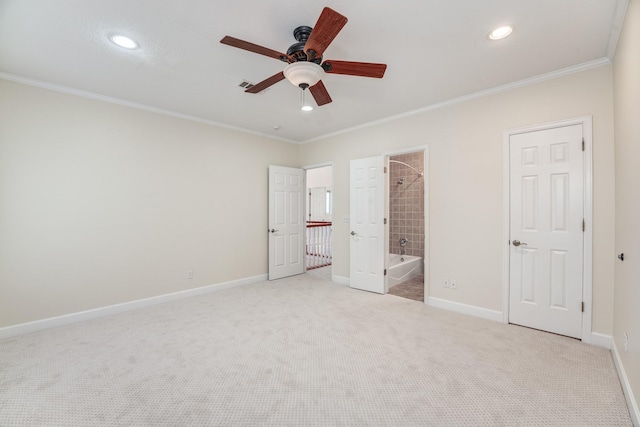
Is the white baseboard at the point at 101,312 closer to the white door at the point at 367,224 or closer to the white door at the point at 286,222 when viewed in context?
the white door at the point at 286,222

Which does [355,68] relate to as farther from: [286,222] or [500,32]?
[286,222]

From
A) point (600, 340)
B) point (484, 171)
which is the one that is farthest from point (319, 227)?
point (600, 340)

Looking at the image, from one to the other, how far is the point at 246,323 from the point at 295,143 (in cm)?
362

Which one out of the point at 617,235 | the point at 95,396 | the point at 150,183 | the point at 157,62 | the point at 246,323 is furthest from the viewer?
the point at 150,183

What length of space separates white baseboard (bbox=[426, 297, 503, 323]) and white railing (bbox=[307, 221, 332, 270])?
10.8 feet

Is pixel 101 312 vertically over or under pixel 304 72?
under

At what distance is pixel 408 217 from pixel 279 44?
13.9ft

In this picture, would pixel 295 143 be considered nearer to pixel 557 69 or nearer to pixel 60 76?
pixel 60 76

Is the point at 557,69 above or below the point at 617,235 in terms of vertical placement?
above

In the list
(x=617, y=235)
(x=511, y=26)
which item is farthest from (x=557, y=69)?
(x=617, y=235)

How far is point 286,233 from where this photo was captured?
204 inches

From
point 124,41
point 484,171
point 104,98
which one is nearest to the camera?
point 124,41

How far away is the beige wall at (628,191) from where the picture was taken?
166 centimetres

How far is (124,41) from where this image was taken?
87.5 inches
